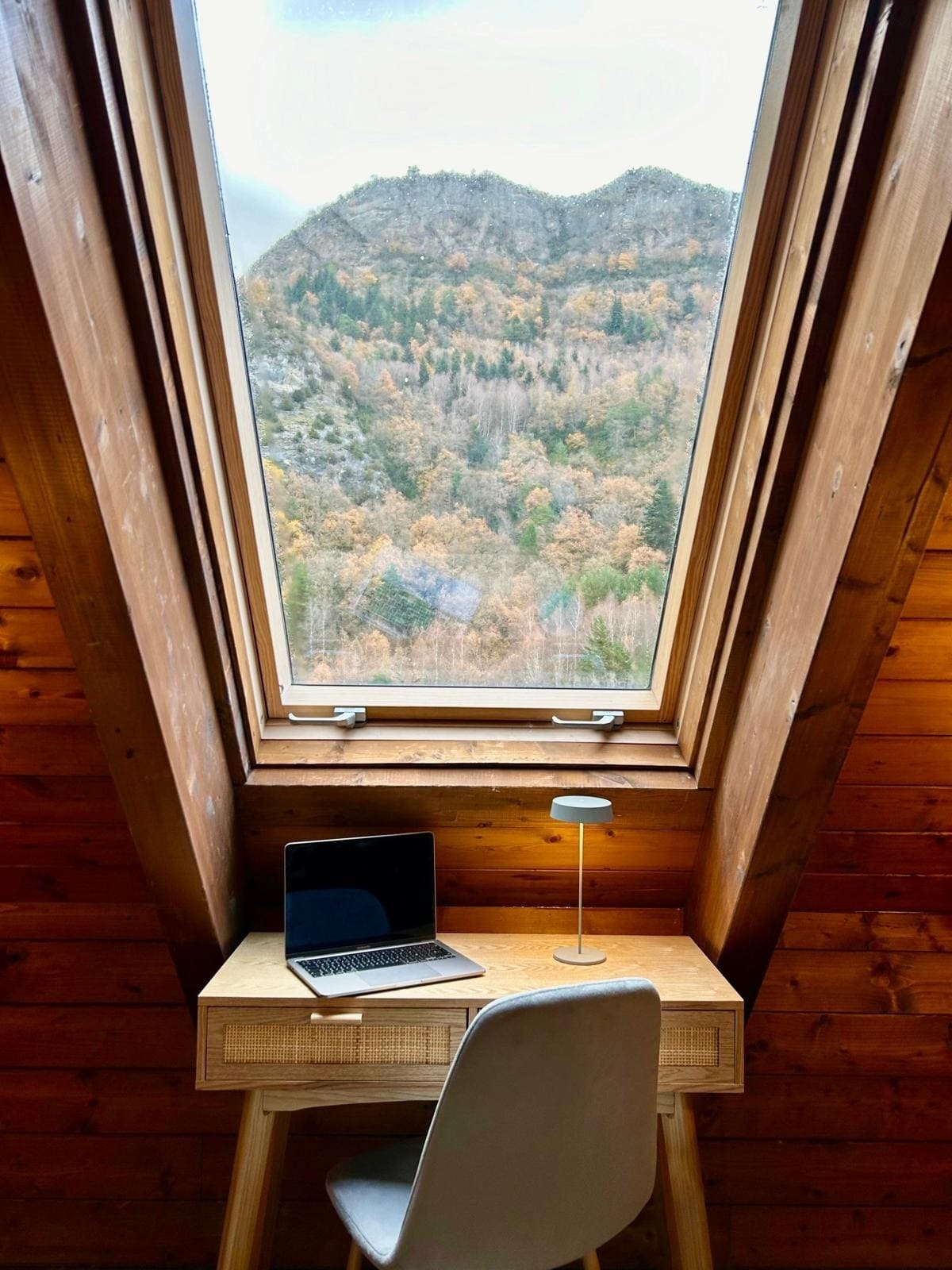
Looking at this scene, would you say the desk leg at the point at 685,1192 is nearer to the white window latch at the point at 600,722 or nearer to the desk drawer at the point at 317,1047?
the desk drawer at the point at 317,1047

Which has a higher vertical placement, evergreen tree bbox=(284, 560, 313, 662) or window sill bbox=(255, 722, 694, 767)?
evergreen tree bbox=(284, 560, 313, 662)

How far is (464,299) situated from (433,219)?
14 cm

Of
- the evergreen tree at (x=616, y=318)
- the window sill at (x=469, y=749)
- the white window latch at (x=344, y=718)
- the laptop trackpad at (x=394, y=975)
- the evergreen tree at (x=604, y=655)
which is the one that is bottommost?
the laptop trackpad at (x=394, y=975)

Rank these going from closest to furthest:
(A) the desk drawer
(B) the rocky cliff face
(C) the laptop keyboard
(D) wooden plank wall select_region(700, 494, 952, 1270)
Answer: (B) the rocky cliff face, (A) the desk drawer, (C) the laptop keyboard, (D) wooden plank wall select_region(700, 494, 952, 1270)

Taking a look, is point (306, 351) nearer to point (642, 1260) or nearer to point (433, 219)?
point (433, 219)

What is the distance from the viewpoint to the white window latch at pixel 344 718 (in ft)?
6.86

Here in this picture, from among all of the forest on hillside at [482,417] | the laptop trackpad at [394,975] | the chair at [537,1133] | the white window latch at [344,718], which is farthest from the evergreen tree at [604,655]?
the chair at [537,1133]

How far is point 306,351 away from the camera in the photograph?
5.74 feet

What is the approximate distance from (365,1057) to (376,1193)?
21 centimetres

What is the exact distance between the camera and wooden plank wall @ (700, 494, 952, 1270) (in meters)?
2.17

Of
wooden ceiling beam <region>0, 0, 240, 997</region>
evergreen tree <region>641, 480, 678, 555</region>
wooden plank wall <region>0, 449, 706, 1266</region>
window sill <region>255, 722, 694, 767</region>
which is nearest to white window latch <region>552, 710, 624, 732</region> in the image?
window sill <region>255, 722, 694, 767</region>

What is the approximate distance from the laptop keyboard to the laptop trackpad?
16 millimetres

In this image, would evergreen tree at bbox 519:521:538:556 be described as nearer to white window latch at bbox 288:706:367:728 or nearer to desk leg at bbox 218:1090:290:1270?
white window latch at bbox 288:706:367:728

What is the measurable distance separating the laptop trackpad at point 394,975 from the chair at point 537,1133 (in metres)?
0.45
